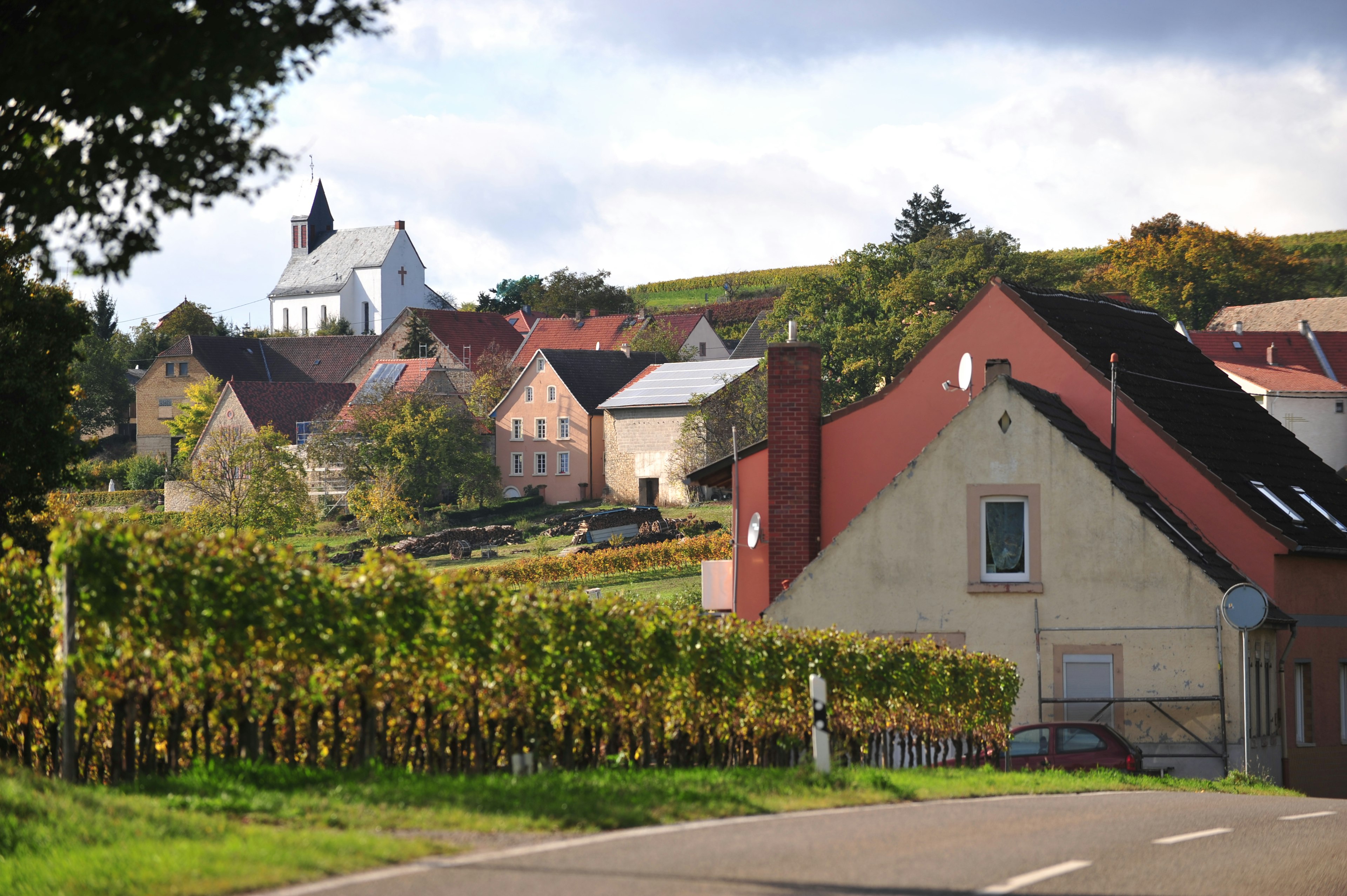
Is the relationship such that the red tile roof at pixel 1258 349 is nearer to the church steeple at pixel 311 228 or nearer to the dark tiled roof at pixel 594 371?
the dark tiled roof at pixel 594 371

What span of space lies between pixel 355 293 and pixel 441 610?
155 meters

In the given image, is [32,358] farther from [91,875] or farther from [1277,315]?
[1277,315]

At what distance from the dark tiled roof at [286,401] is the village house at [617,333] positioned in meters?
17.5

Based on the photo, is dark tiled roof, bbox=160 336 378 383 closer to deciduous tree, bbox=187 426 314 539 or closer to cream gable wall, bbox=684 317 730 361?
cream gable wall, bbox=684 317 730 361

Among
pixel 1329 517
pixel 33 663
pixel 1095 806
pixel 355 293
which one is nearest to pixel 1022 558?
pixel 1329 517

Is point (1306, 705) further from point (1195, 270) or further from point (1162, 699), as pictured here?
point (1195, 270)

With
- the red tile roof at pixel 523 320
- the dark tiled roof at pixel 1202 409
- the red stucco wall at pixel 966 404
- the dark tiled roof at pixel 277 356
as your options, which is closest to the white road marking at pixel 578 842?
the red stucco wall at pixel 966 404

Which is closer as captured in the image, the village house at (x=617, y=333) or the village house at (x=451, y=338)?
the village house at (x=617, y=333)

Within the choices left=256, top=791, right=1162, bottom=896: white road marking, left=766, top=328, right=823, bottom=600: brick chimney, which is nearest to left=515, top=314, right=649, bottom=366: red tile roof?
left=766, top=328, right=823, bottom=600: brick chimney

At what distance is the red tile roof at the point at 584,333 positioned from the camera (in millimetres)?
129750

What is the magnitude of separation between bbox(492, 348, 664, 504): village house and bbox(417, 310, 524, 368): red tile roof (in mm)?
25930

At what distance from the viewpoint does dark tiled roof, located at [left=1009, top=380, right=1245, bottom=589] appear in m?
24.5

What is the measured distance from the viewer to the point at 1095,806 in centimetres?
1467

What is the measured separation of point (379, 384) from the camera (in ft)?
347
